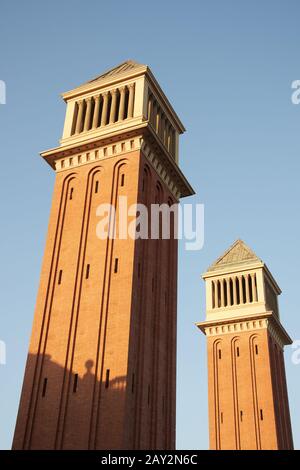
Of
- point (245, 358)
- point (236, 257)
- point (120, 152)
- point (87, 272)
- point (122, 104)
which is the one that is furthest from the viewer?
point (236, 257)

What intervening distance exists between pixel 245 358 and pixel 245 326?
295cm

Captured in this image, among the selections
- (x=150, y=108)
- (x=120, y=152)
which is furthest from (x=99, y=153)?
(x=150, y=108)

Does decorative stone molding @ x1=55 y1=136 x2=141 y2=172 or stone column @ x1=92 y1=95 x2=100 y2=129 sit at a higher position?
stone column @ x1=92 y1=95 x2=100 y2=129

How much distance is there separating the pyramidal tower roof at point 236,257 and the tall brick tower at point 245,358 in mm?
108

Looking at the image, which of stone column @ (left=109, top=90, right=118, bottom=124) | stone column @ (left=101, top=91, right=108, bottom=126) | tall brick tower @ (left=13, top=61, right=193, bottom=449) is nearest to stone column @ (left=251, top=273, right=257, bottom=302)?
tall brick tower @ (left=13, top=61, right=193, bottom=449)

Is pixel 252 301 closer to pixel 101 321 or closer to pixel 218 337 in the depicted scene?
pixel 218 337

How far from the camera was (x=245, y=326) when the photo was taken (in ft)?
171

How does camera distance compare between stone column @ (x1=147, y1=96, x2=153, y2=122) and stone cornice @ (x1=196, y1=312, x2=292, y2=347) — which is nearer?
stone column @ (x1=147, y1=96, x2=153, y2=122)

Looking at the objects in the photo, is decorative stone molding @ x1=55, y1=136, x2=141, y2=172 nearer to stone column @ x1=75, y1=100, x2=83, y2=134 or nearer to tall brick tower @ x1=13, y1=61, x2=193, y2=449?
tall brick tower @ x1=13, y1=61, x2=193, y2=449

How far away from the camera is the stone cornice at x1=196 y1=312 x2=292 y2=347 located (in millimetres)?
51406

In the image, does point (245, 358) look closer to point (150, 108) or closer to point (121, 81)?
point (150, 108)

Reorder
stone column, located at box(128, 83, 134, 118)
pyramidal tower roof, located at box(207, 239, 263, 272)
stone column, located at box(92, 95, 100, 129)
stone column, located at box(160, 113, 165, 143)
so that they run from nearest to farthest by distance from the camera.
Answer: stone column, located at box(128, 83, 134, 118)
stone column, located at box(92, 95, 100, 129)
stone column, located at box(160, 113, 165, 143)
pyramidal tower roof, located at box(207, 239, 263, 272)

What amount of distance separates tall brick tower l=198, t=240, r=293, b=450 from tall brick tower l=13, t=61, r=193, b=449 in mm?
18330
